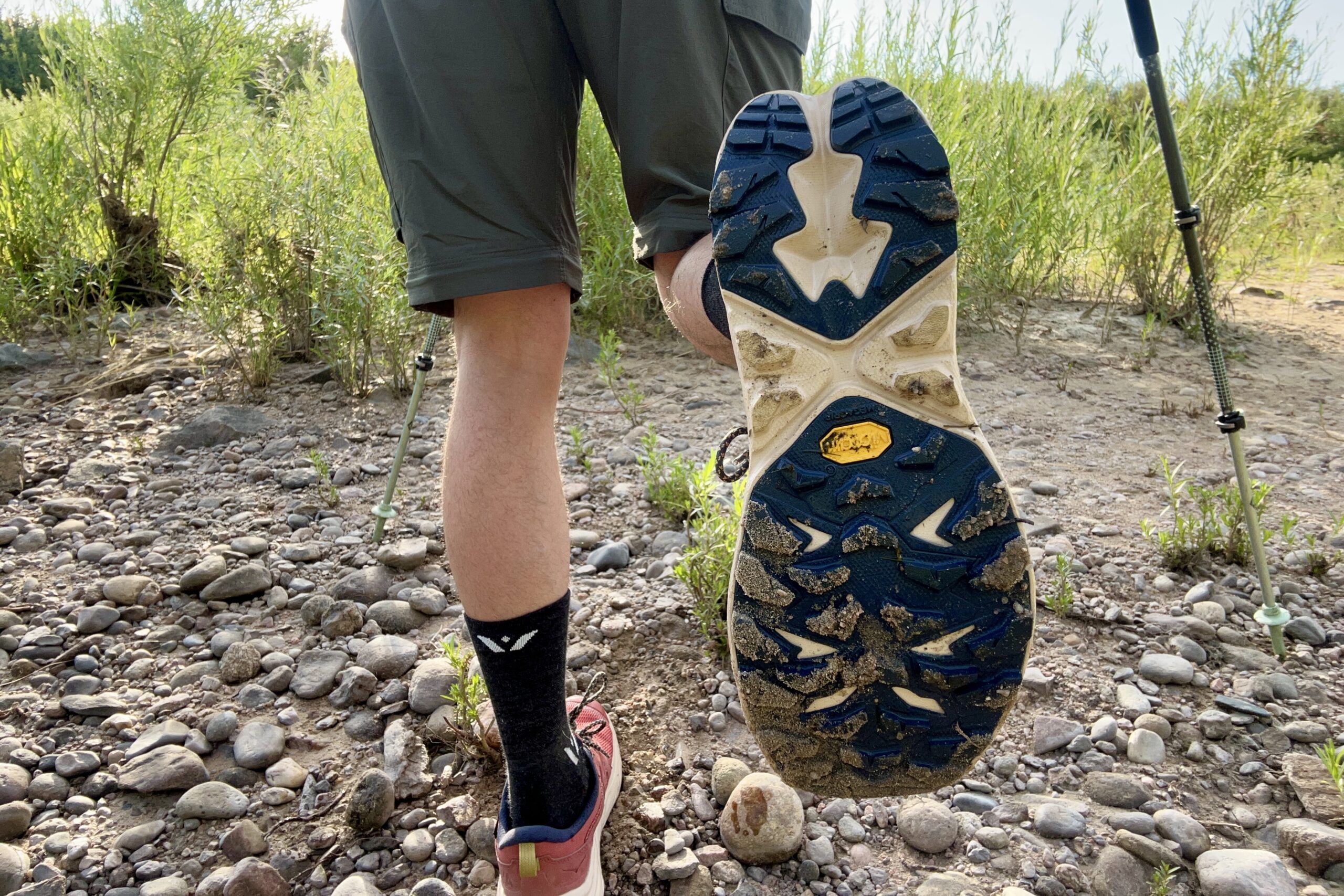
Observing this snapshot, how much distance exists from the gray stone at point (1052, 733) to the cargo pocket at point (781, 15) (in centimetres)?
135

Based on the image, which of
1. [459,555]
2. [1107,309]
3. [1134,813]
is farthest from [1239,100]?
[459,555]

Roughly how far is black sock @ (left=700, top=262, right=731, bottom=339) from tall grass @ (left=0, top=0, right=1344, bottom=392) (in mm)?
2300

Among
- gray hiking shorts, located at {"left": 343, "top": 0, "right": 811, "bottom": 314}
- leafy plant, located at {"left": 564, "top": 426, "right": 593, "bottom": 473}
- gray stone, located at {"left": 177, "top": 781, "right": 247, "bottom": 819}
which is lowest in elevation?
gray stone, located at {"left": 177, "top": 781, "right": 247, "bottom": 819}

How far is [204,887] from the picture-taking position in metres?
1.37

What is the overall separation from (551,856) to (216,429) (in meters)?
2.49

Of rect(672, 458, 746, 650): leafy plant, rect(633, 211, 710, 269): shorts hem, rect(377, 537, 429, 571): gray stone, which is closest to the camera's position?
rect(633, 211, 710, 269): shorts hem

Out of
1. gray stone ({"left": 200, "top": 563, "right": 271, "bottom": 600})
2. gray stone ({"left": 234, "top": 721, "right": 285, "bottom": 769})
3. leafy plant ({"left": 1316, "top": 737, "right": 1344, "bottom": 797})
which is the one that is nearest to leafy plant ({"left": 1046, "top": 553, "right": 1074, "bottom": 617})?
leafy plant ({"left": 1316, "top": 737, "right": 1344, "bottom": 797})

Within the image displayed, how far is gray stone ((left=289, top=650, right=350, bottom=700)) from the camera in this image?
72.9 inches

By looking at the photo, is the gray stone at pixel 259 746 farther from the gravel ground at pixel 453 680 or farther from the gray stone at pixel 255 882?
the gray stone at pixel 255 882

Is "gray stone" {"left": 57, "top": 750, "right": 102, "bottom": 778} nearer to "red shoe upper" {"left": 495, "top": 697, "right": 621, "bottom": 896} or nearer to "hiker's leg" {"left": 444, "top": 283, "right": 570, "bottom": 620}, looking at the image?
"red shoe upper" {"left": 495, "top": 697, "right": 621, "bottom": 896}

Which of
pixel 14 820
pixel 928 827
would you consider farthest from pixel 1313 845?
pixel 14 820

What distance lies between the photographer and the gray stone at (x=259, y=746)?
1.65m

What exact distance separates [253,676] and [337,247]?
5.91ft

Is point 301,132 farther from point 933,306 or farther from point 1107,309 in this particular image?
point 1107,309
